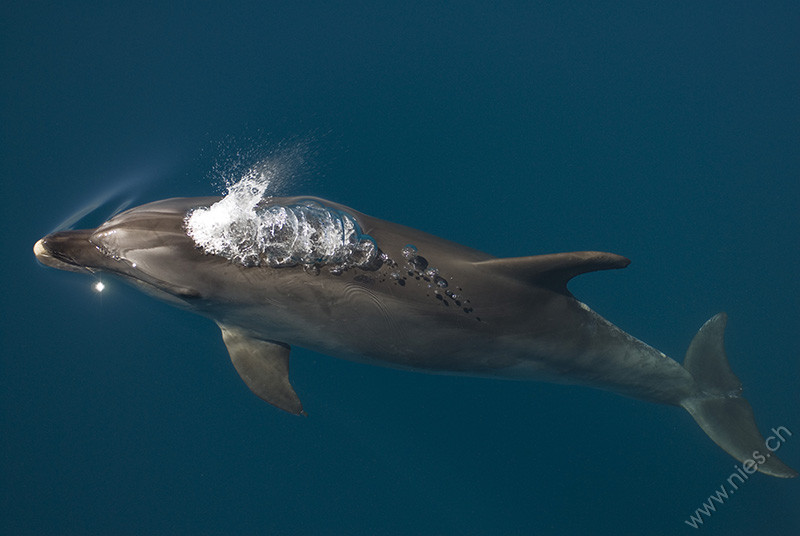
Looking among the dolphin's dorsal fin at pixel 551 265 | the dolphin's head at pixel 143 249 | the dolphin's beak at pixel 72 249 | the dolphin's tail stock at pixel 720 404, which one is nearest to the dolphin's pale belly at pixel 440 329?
the dolphin's dorsal fin at pixel 551 265

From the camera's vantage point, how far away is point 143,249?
4836 mm

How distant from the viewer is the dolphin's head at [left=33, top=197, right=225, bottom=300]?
15.7ft

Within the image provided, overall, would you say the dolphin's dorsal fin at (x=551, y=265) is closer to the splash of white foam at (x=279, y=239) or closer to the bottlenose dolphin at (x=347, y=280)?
the bottlenose dolphin at (x=347, y=280)

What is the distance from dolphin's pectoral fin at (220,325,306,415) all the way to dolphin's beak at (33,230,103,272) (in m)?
→ 1.35

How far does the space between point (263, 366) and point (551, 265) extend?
117 inches

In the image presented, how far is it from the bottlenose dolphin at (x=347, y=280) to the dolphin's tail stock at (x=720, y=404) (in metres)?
2.13

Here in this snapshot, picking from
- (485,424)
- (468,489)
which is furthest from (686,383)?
(468,489)

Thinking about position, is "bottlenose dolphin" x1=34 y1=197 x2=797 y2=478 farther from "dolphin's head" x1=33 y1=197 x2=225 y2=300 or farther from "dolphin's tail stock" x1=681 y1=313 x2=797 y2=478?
"dolphin's tail stock" x1=681 y1=313 x2=797 y2=478

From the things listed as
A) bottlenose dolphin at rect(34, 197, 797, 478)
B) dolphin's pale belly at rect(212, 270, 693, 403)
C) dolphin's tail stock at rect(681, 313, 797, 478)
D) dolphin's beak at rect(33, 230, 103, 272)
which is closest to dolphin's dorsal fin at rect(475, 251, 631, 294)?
bottlenose dolphin at rect(34, 197, 797, 478)

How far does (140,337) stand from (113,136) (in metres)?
2.66

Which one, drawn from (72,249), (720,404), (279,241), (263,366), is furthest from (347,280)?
(720,404)

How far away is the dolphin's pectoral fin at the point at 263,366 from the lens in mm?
5578

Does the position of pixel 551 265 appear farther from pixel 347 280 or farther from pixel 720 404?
pixel 720 404

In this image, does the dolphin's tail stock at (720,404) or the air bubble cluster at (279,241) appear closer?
the air bubble cluster at (279,241)
